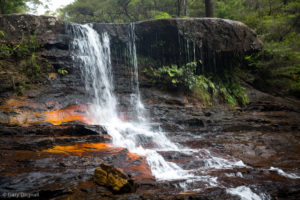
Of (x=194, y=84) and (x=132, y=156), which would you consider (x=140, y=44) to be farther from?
(x=132, y=156)

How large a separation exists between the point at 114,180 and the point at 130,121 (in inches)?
200

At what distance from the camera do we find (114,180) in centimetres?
350

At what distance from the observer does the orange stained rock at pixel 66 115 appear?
693 centimetres

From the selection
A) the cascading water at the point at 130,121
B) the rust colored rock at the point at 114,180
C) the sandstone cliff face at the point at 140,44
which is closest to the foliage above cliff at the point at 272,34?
the sandstone cliff face at the point at 140,44

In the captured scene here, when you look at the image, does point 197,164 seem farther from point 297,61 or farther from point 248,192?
point 297,61

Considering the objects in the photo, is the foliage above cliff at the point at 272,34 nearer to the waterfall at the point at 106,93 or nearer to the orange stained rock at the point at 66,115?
the waterfall at the point at 106,93

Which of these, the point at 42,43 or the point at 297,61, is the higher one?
the point at 42,43

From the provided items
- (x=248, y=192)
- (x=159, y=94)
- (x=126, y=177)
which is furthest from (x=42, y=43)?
(x=248, y=192)

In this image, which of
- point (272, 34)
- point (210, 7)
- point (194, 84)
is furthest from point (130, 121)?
point (272, 34)

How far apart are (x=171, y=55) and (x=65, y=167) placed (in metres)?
8.38

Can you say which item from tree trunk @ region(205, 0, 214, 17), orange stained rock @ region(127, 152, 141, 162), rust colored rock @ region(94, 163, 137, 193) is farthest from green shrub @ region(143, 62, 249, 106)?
rust colored rock @ region(94, 163, 137, 193)

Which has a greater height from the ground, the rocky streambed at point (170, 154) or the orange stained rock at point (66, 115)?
the orange stained rock at point (66, 115)

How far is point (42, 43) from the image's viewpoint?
29.3 ft

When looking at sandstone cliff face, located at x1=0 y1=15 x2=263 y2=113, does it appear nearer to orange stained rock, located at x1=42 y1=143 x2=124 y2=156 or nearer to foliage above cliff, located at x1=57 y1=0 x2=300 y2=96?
foliage above cliff, located at x1=57 y1=0 x2=300 y2=96
